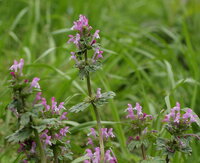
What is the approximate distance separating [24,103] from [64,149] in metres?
0.34

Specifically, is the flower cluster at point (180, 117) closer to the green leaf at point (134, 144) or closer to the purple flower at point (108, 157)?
the green leaf at point (134, 144)

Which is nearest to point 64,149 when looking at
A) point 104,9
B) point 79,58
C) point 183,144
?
point 79,58

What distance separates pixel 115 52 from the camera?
2.62 meters

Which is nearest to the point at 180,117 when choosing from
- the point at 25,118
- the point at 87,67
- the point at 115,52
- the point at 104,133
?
the point at 104,133

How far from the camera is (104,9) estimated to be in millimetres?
4738

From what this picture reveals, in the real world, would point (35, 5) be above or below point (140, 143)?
above

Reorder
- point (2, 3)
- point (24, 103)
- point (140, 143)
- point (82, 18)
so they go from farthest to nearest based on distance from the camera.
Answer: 1. point (2, 3)
2. point (140, 143)
3. point (82, 18)
4. point (24, 103)

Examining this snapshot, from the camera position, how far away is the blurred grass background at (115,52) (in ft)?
8.18

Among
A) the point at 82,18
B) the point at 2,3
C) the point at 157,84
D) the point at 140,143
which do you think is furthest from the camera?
the point at 2,3

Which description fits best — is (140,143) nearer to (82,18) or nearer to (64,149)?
(64,149)

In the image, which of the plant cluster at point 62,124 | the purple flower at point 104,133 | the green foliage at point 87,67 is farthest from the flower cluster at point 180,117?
the green foliage at point 87,67

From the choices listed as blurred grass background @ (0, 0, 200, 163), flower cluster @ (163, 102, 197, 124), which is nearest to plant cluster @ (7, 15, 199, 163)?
flower cluster @ (163, 102, 197, 124)

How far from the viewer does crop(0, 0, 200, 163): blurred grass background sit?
8.18 feet

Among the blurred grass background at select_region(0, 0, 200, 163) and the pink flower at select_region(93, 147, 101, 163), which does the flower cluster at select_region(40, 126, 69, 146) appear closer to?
the pink flower at select_region(93, 147, 101, 163)
